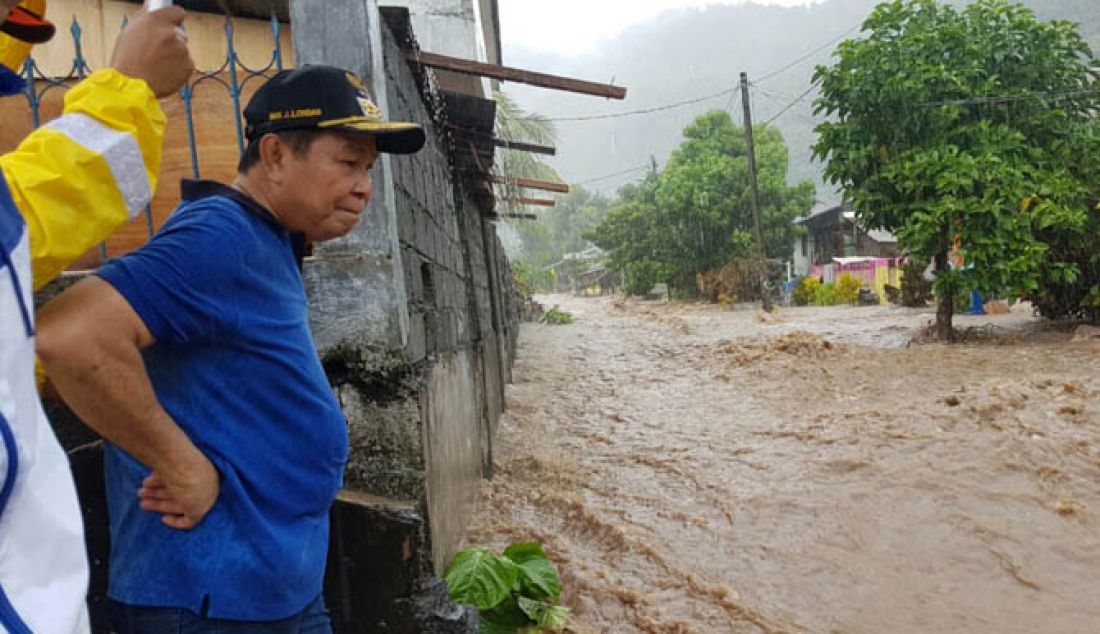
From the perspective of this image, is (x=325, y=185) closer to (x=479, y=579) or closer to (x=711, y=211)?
(x=479, y=579)

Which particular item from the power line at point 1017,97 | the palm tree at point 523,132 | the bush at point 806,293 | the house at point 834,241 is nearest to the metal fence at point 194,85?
the palm tree at point 523,132

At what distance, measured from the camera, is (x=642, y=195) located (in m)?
32.2

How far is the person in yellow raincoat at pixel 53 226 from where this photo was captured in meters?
0.79

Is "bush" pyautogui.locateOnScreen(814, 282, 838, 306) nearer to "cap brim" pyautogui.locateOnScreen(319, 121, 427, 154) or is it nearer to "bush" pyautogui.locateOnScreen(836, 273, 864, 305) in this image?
"bush" pyautogui.locateOnScreen(836, 273, 864, 305)

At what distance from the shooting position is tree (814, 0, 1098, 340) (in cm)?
1074

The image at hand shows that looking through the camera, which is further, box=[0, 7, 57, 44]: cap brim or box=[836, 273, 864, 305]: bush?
box=[836, 273, 864, 305]: bush

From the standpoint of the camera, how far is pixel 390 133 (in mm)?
1460

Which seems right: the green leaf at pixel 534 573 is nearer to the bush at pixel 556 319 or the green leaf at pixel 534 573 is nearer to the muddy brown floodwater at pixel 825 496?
the muddy brown floodwater at pixel 825 496

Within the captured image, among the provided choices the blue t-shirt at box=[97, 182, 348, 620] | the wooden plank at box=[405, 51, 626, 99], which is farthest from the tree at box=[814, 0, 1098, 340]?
the blue t-shirt at box=[97, 182, 348, 620]

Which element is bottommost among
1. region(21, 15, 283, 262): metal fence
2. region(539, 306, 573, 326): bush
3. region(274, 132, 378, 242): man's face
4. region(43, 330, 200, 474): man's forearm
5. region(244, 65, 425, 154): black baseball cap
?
region(539, 306, 573, 326): bush

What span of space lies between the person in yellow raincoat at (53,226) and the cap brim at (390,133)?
0.34 m

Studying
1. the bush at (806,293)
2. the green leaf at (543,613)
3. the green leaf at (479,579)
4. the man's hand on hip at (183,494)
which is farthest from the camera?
the bush at (806,293)

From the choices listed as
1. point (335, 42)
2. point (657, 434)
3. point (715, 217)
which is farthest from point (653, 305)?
point (335, 42)

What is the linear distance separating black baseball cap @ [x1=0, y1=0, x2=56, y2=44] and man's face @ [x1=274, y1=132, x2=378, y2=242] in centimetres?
44
